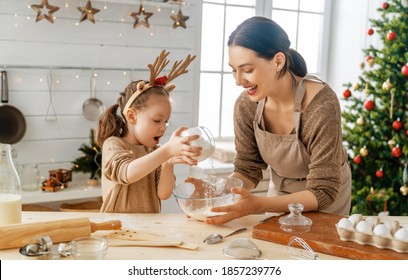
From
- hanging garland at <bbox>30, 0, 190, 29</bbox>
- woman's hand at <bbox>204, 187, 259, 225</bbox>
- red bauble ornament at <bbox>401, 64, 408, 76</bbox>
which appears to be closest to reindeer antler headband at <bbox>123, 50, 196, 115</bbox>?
woman's hand at <bbox>204, 187, 259, 225</bbox>

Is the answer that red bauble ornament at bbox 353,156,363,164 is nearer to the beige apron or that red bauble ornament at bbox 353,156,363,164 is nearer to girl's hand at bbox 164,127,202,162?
the beige apron

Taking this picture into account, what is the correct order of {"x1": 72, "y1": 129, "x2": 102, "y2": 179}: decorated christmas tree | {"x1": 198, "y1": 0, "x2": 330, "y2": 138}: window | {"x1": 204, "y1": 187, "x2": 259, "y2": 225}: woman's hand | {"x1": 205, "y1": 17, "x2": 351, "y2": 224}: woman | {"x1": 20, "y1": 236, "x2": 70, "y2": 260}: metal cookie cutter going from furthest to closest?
{"x1": 198, "y1": 0, "x2": 330, "y2": 138}: window → {"x1": 72, "y1": 129, "x2": 102, "y2": 179}: decorated christmas tree → {"x1": 205, "y1": 17, "x2": 351, "y2": 224}: woman → {"x1": 204, "y1": 187, "x2": 259, "y2": 225}: woman's hand → {"x1": 20, "y1": 236, "x2": 70, "y2": 260}: metal cookie cutter

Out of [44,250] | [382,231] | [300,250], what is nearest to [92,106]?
[44,250]

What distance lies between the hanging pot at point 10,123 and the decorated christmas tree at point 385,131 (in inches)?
76.5

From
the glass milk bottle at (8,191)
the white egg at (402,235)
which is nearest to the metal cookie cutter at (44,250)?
the glass milk bottle at (8,191)

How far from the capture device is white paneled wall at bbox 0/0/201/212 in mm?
2873

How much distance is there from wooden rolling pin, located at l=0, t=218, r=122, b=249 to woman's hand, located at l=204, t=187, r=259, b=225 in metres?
0.28

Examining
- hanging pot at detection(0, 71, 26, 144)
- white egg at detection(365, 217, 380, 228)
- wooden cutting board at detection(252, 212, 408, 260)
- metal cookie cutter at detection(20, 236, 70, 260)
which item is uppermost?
hanging pot at detection(0, 71, 26, 144)

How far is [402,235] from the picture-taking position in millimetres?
1211

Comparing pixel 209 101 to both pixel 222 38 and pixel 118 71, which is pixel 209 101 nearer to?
pixel 222 38

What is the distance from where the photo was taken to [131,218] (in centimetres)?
151

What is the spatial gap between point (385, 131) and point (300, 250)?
7.22ft

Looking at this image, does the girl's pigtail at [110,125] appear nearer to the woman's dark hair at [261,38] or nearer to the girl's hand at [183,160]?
the girl's hand at [183,160]

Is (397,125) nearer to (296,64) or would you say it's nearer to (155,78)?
(296,64)
